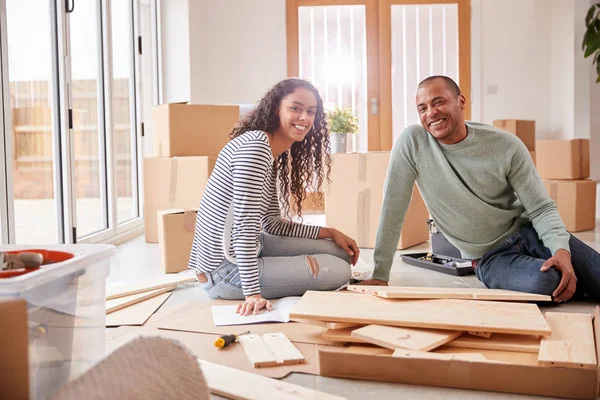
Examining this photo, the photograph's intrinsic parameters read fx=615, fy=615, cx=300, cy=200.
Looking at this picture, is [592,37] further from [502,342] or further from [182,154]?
[502,342]

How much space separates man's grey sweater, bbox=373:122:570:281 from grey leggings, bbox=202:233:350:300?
18cm

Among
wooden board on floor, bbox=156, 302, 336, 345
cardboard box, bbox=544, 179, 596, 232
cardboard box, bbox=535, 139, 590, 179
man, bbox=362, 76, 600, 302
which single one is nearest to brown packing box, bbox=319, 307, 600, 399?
wooden board on floor, bbox=156, 302, 336, 345

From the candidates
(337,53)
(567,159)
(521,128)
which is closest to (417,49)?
(337,53)

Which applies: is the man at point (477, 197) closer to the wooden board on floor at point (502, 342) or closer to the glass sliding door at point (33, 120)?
A: the wooden board on floor at point (502, 342)

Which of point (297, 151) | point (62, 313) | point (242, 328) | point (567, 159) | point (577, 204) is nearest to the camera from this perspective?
point (62, 313)

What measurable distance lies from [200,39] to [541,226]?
465cm

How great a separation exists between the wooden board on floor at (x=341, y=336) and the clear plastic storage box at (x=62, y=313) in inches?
24.2

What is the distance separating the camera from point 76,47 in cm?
359

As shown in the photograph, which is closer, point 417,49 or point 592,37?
point 592,37

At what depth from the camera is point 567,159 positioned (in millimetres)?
4562

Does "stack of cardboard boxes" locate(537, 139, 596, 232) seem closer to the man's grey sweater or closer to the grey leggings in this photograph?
the man's grey sweater

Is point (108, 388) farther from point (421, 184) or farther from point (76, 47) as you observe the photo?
point (76, 47)

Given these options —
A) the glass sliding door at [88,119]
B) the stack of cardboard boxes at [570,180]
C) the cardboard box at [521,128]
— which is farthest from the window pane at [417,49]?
the glass sliding door at [88,119]

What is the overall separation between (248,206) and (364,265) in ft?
3.98
